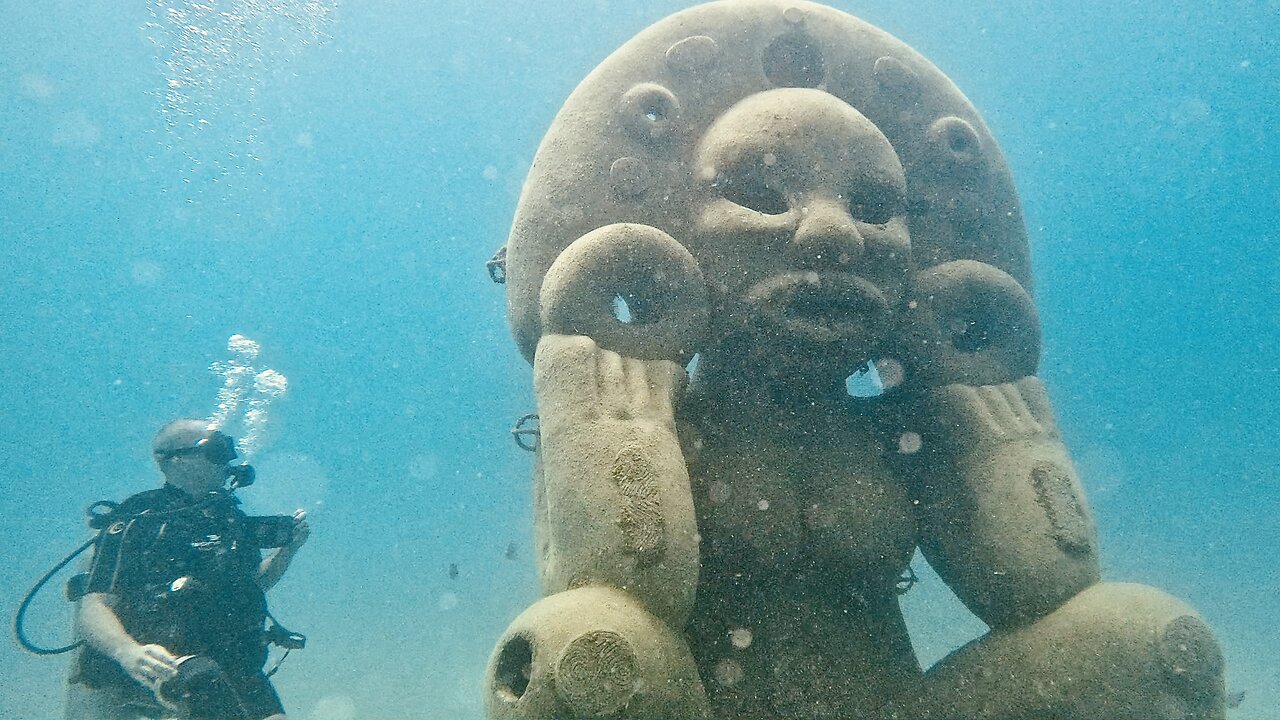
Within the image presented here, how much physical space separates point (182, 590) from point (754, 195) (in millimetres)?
4984

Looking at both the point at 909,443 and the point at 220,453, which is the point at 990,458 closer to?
the point at 909,443

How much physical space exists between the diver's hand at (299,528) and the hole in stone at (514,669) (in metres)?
3.74

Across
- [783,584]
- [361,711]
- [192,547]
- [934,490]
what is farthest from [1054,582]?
[361,711]

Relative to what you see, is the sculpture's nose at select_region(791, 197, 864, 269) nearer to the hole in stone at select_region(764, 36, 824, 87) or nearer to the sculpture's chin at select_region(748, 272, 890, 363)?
the sculpture's chin at select_region(748, 272, 890, 363)

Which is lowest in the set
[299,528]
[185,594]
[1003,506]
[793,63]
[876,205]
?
[1003,506]

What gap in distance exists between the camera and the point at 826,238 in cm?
373

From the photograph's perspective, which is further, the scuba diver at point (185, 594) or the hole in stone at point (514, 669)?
the scuba diver at point (185, 594)

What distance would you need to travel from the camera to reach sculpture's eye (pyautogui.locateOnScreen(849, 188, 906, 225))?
13.5 ft

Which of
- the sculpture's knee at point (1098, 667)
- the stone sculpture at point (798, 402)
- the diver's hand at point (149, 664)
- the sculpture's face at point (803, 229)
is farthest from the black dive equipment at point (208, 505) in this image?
the sculpture's knee at point (1098, 667)

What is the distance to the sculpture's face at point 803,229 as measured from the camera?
385 centimetres

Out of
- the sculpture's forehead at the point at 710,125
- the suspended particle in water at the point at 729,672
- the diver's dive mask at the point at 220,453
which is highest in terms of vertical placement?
the sculpture's forehead at the point at 710,125

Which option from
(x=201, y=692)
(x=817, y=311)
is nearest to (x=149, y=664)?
(x=201, y=692)

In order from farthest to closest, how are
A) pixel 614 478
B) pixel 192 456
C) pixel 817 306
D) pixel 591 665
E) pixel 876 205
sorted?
1. pixel 192 456
2. pixel 876 205
3. pixel 817 306
4. pixel 614 478
5. pixel 591 665

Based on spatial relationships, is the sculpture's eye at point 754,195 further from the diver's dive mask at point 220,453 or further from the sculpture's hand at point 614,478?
the diver's dive mask at point 220,453
